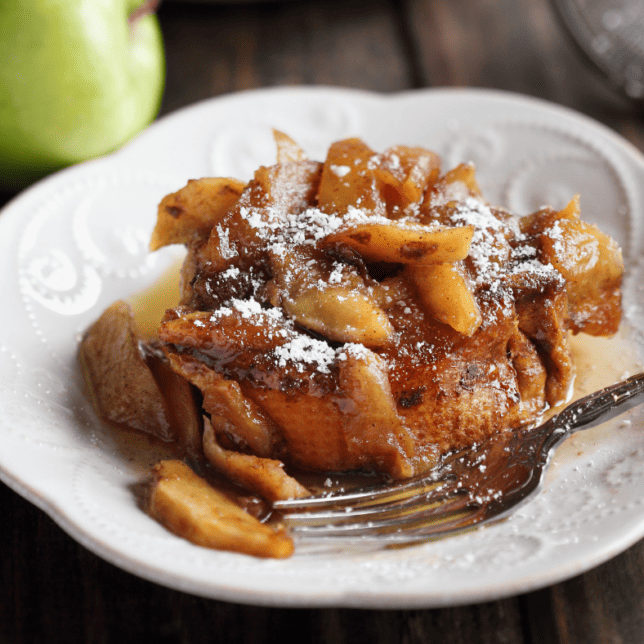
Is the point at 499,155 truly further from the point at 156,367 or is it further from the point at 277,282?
the point at 156,367

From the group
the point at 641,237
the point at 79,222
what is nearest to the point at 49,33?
the point at 79,222

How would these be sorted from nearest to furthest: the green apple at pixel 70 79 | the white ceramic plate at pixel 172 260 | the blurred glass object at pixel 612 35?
the white ceramic plate at pixel 172 260 < the green apple at pixel 70 79 < the blurred glass object at pixel 612 35

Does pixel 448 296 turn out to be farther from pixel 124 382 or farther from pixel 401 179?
pixel 124 382

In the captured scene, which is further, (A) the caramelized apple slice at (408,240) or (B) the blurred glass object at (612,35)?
(B) the blurred glass object at (612,35)

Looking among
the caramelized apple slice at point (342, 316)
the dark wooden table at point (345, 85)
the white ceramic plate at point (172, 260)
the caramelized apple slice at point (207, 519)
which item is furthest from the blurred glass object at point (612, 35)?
the caramelized apple slice at point (207, 519)

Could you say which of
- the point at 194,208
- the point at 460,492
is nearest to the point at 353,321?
the point at 460,492

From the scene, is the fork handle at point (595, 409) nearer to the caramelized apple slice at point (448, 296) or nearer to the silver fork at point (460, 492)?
the silver fork at point (460, 492)

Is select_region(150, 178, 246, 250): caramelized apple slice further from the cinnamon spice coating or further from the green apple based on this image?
the green apple
